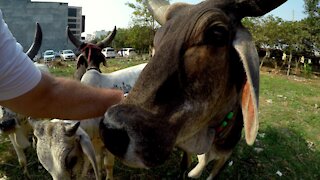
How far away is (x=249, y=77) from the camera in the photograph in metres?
2.47

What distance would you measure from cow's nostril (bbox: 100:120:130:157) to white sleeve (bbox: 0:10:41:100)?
0.48 metres

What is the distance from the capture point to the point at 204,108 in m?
2.56

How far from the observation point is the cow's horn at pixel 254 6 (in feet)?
9.04

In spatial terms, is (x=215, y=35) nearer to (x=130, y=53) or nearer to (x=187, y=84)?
(x=187, y=84)

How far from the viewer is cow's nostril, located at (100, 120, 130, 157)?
2154 mm

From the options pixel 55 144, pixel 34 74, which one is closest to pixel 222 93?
pixel 34 74

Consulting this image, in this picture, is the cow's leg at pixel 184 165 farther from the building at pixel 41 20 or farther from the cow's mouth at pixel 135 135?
the building at pixel 41 20

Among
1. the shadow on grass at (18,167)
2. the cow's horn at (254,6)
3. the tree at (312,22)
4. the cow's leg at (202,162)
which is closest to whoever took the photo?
the cow's horn at (254,6)

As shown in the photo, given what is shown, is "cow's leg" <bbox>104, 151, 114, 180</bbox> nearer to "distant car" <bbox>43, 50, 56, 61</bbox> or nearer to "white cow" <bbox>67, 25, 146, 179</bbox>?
"white cow" <bbox>67, 25, 146, 179</bbox>

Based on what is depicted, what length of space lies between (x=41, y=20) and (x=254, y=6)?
4683 cm

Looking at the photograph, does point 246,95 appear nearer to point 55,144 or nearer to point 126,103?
point 126,103

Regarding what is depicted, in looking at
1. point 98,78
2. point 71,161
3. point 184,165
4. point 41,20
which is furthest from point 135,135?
point 41,20

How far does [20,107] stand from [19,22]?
1800 inches

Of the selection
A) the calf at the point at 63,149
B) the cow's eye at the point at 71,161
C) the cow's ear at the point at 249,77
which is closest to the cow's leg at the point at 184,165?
the calf at the point at 63,149
